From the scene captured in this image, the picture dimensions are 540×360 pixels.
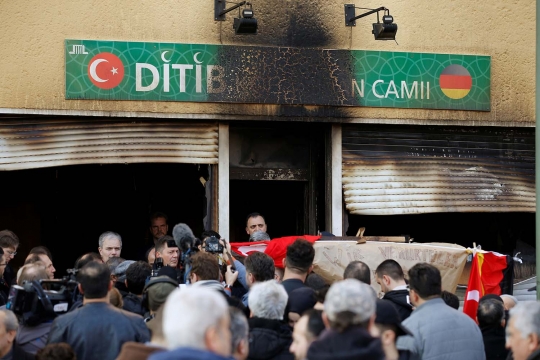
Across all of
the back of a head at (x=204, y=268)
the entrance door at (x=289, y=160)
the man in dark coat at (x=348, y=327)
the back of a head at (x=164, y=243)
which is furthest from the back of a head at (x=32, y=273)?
the entrance door at (x=289, y=160)

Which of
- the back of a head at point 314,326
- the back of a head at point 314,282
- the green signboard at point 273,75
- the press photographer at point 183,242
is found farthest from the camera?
the green signboard at point 273,75

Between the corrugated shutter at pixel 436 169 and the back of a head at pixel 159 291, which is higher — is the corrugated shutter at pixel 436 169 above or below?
above

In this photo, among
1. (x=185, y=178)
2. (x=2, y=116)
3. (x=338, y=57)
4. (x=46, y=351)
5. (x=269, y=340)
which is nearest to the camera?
(x=46, y=351)

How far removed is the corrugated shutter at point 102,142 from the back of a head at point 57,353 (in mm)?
5716

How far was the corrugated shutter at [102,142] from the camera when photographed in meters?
11.3

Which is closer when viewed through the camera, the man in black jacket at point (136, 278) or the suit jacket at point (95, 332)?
the suit jacket at point (95, 332)

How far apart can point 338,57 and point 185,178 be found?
4.42 metres

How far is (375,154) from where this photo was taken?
40.7 ft

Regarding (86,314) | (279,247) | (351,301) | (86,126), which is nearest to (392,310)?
(351,301)

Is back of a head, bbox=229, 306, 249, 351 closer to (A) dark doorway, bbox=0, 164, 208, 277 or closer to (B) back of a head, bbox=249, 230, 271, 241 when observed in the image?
(B) back of a head, bbox=249, 230, 271, 241

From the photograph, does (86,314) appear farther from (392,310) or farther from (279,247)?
(279,247)

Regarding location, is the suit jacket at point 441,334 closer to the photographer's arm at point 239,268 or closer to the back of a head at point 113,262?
the photographer's arm at point 239,268

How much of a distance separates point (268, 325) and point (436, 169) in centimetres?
674

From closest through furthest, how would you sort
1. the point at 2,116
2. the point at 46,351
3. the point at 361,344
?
the point at 361,344 < the point at 46,351 < the point at 2,116
